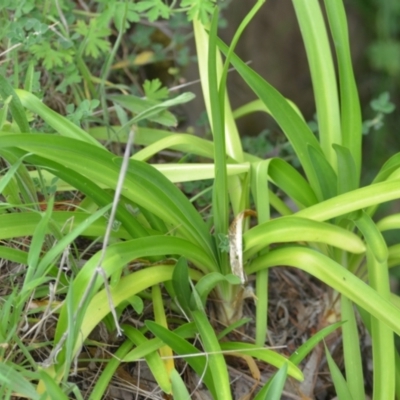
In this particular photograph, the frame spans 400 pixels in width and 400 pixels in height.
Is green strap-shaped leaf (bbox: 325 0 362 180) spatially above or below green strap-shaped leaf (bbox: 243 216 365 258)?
above

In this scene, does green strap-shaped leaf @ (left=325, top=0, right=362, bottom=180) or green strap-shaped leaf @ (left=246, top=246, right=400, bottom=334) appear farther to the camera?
green strap-shaped leaf @ (left=325, top=0, right=362, bottom=180)

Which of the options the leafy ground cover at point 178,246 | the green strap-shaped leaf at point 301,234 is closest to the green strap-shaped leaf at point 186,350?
the leafy ground cover at point 178,246

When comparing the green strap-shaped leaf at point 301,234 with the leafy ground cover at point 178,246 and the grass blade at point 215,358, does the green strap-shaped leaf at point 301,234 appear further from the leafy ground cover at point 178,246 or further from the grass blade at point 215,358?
the grass blade at point 215,358

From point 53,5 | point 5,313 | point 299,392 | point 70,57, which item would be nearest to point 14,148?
point 5,313

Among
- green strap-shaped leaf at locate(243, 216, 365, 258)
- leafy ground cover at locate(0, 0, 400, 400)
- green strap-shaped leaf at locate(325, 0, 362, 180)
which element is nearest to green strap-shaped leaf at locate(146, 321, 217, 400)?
leafy ground cover at locate(0, 0, 400, 400)

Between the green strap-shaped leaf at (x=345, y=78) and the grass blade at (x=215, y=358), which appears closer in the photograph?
the grass blade at (x=215, y=358)

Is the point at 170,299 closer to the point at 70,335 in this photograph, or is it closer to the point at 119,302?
the point at 119,302

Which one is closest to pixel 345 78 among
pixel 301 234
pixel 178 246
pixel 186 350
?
pixel 301 234

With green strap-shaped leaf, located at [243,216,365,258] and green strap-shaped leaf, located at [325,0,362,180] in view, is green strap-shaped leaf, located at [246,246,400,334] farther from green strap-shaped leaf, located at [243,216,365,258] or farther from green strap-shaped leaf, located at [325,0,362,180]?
green strap-shaped leaf, located at [325,0,362,180]
